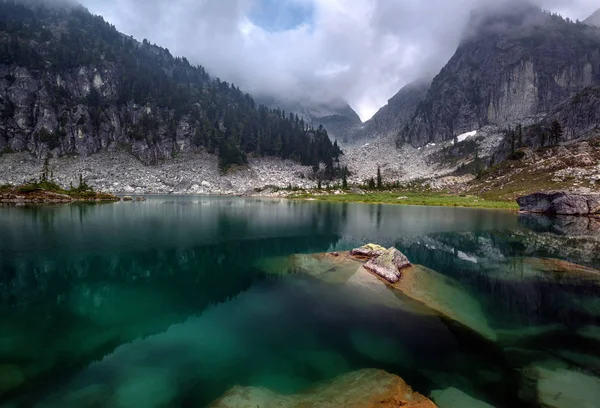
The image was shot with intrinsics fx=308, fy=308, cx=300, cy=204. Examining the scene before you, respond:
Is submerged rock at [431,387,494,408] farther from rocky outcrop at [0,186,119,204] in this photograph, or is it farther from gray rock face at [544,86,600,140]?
gray rock face at [544,86,600,140]

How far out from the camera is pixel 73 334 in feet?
48.8

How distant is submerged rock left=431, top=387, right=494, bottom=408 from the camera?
10195 millimetres

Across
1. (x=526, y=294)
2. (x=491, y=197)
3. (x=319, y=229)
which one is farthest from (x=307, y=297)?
(x=491, y=197)

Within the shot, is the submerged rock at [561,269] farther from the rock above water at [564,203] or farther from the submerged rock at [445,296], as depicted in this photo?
the rock above water at [564,203]

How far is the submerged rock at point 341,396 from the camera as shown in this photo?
1013cm

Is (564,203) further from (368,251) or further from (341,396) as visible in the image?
(341,396)

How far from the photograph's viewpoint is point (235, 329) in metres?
15.8

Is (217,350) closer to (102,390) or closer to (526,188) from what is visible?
(102,390)

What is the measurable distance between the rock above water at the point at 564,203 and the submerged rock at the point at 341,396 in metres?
86.1

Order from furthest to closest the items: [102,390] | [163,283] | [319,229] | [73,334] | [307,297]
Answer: [319,229]
[163,283]
[307,297]
[73,334]
[102,390]

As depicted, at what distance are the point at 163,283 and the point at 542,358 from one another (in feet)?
74.6

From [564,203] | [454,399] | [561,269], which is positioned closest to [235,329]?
[454,399]

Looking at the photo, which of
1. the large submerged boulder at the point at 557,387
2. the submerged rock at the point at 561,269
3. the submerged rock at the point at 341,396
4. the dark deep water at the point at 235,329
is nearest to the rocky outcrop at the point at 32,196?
the dark deep water at the point at 235,329

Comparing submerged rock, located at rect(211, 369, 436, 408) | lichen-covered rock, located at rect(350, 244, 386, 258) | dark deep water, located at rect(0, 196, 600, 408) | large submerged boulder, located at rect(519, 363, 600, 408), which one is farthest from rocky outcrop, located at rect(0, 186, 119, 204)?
large submerged boulder, located at rect(519, 363, 600, 408)
